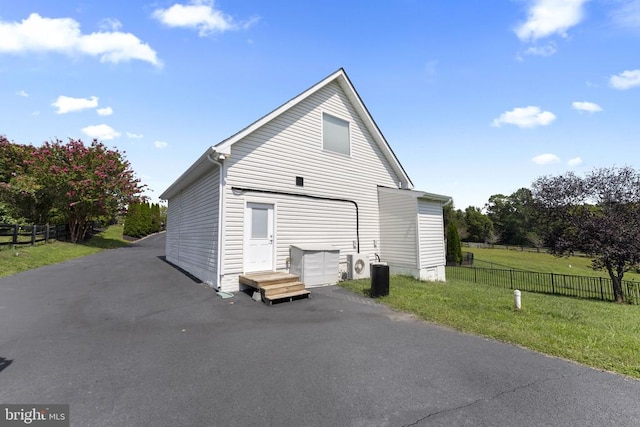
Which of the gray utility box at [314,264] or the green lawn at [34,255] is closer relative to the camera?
the gray utility box at [314,264]

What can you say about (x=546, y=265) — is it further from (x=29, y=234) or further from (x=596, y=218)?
(x=29, y=234)

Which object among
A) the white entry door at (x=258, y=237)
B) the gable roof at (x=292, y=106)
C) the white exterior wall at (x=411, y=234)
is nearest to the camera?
the gable roof at (x=292, y=106)

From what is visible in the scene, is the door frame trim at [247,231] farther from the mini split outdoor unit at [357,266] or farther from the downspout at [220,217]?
the mini split outdoor unit at [357,266]

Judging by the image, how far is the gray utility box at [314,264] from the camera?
28.4 feet

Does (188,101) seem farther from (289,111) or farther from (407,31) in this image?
(407,31)

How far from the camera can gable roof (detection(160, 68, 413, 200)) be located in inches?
316

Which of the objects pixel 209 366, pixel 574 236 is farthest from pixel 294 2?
pixel 574 236

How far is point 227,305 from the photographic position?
6742mm

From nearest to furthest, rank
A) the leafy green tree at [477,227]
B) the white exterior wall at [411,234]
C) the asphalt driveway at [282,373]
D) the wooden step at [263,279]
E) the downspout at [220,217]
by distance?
the asphalt driveway at [282,373] < the wooden step at [263,279] < the downspout at [220,217] < the white exterior wall at [411,234] < the leafy green tree at [477,227]

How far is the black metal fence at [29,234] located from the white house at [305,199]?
26.6 ft

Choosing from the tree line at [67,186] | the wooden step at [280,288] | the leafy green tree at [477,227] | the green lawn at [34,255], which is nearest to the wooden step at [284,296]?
the wooden step at [280,288]

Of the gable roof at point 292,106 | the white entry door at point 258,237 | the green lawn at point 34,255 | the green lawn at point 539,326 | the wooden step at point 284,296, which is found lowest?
the green lawn at point 539,326

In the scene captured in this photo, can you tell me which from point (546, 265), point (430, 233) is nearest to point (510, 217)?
point (546, 265)

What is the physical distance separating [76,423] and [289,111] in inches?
357
